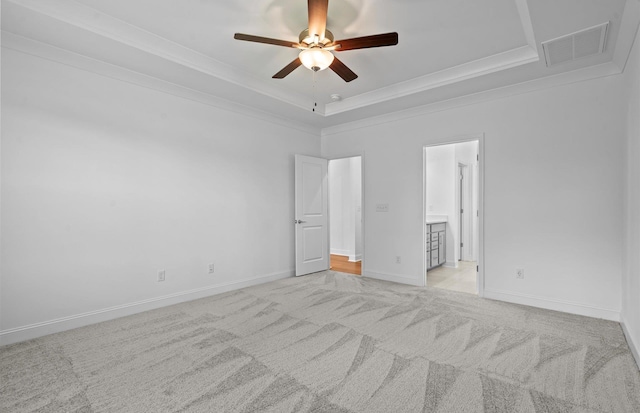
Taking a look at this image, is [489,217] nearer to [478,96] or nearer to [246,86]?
[478,96]

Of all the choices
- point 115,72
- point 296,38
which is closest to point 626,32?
point 296,38

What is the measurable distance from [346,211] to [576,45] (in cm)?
513

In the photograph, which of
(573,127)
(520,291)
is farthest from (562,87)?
(520,291)

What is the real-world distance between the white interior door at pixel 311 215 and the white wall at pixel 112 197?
75 centimetres

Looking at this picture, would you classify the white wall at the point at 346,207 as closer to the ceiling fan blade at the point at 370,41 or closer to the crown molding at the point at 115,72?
the crown molding at the point at 115,72

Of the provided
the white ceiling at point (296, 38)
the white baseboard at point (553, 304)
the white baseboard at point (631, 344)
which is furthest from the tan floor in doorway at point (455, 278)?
the white ceiling at point (296, 38)

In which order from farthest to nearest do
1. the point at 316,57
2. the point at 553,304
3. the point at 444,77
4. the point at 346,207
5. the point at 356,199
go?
1. the point at 346,207
2. the point at 356,199
3. the point at 444,77
4. the point at 553,304
5. the point at 316,57

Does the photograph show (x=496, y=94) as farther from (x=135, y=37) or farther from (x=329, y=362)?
(x=135, y=37)

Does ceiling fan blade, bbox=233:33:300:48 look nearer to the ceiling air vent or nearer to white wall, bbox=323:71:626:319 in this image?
the ceiling air vent

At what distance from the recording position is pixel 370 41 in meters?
2.46

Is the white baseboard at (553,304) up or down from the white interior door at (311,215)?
down

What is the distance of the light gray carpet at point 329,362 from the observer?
6.31 ft

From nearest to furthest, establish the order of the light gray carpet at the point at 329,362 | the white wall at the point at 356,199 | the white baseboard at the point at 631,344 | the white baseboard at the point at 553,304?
1. the light gray carpet at the point at 329,362
2. the white baseboard at the point at 631,344
3. the white baseboard at the point at 553,304
4. the white wall at the point at 356,199

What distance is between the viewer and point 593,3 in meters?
2.30
